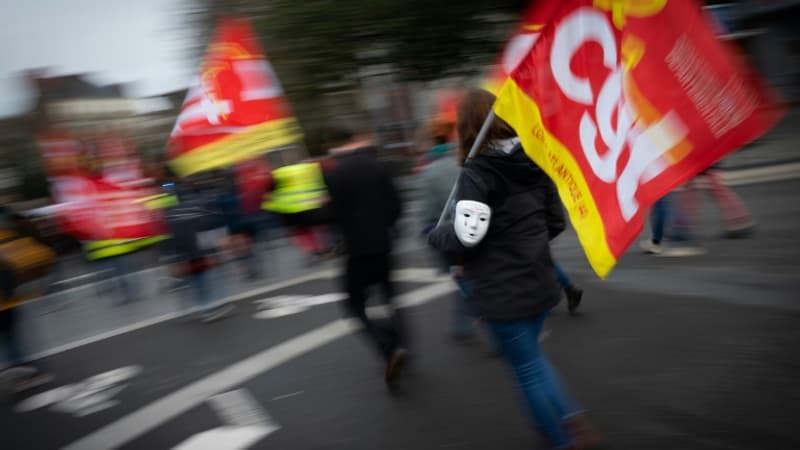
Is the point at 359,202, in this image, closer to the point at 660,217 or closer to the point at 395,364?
the point at 395,364

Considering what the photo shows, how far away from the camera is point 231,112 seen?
4.57 metres

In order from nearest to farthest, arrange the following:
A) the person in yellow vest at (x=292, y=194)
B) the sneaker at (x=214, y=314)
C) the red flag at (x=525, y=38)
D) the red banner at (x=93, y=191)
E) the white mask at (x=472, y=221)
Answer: the red flag at (x=525, y=38)
the white mask at (x=472, y=221)
the sneaker at (x=214, y=314)
the red banner at (x=93, y=191)
the person in yellow vest at (x=292, y=194)

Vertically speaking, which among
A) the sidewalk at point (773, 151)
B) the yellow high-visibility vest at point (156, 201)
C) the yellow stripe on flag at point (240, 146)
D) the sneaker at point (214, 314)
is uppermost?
the yellow stripe on flag at point (240, 146)

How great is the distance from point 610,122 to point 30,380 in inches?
212

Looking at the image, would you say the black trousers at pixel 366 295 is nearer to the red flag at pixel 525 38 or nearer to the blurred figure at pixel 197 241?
the red flag at pixel 525 38

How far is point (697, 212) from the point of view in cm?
942

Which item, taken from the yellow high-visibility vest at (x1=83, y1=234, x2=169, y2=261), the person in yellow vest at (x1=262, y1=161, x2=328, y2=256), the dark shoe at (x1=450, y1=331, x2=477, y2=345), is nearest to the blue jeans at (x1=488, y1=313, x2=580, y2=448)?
the dark shoe at (x1=450, y1=331, x2=477, y2=345)

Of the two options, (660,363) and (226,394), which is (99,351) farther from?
(660,363)

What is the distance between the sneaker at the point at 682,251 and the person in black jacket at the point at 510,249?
14.5ft

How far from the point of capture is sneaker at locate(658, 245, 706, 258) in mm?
7160

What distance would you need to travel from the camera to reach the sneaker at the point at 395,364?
4617 millimetres

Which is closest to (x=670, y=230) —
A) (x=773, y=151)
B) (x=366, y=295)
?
(x=366, y=295)

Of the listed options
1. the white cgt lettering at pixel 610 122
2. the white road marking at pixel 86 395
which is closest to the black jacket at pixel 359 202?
the white cgt lettering at pixel 610 122

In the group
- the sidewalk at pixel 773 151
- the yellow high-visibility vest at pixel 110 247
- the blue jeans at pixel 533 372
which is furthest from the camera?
the sidewalk at pixel 773 151
